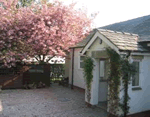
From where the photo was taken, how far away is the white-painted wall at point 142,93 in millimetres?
6119

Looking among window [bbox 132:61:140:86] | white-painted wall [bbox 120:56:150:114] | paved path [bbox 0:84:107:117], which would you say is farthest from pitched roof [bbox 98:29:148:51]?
paved path [bbox 0:84:107:117]

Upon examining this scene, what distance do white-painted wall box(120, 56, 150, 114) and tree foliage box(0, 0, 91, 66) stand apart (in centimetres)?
665

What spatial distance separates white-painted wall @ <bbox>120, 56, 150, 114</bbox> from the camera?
6.12 metres

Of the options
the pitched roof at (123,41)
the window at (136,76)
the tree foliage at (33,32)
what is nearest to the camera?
the pitched roof at (123,41)

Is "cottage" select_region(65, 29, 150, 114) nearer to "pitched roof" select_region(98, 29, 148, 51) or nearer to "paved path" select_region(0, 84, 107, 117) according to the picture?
"pitched roof" select_region(98, 29, 148, 51)

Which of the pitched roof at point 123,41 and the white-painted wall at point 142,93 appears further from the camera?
the white-painted wall at point 142,93

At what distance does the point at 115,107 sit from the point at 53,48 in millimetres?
7048

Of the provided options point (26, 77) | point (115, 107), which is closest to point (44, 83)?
point (26, 77)

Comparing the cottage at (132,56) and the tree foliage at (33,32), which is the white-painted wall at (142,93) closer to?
the cottage at (132,56)

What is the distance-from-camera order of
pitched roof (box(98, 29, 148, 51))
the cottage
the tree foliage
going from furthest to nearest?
the tree foliage → the cottage → pitched roof (box(98, 29, 148, 51))

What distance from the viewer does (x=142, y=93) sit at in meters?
6.42

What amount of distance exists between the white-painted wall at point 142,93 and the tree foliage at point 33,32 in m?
6.65

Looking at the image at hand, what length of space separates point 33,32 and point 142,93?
817 centimetres

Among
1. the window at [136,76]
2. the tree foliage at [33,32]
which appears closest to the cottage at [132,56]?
the window at [136,76]
